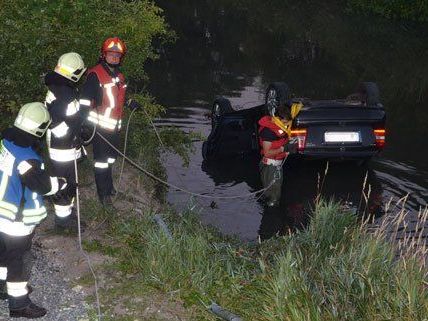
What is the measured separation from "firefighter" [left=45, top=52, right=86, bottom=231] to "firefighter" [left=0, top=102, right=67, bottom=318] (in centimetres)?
96

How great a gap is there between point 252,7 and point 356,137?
22820mm

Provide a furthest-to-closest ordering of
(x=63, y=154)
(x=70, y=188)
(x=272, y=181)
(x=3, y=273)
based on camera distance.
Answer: (x=272, y=181) → (x=63, y=154) → (x=70, y=188) → (x=3, y=273)

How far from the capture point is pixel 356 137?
30.7 feet

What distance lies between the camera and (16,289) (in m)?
5.13

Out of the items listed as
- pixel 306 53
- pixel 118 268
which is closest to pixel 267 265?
pixel 118 268

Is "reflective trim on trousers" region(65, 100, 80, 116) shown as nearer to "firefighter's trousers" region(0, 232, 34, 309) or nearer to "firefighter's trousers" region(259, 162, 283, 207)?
"firefighter's trousers" region(0, 232, 34, 309)

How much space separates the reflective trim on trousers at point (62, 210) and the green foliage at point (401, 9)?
22.7 metres

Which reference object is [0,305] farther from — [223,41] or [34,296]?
[223,41]

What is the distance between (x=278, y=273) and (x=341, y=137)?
4377mm

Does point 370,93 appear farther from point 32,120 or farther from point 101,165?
point 32,120

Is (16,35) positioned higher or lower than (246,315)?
higher

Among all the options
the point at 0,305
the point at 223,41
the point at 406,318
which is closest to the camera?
the point at 406,318

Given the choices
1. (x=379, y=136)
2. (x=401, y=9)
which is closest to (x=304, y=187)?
(x=379, y=136)

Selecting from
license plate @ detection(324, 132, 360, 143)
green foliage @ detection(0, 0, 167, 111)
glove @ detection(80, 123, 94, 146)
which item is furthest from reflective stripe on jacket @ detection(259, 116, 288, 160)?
glove @ detection(80, 123, 94, 146)
